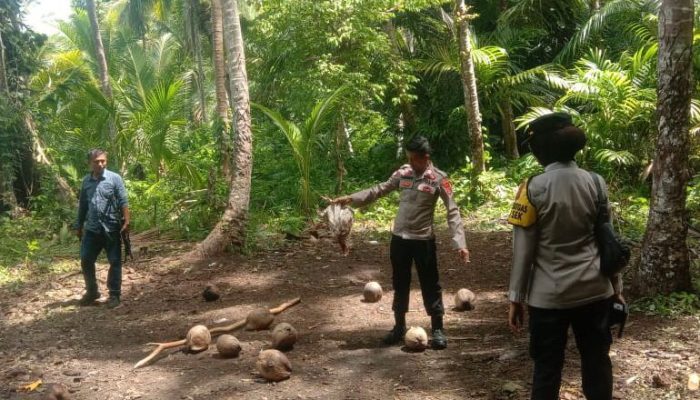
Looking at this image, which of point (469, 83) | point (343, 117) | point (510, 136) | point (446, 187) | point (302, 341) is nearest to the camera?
point (446, 187)

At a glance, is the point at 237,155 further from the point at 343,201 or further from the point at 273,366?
the point at 273,366

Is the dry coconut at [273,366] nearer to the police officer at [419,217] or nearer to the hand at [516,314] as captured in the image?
the police officer at [419,217]

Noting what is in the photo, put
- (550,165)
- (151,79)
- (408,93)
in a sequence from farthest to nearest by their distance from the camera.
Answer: (151,79) → (408,93) → (550,165)

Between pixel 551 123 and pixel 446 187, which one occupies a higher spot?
pixel 551 123

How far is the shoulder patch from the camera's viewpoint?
2.89 meters

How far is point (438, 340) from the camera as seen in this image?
483 centimetres

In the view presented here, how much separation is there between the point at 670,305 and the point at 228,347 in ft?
11.9

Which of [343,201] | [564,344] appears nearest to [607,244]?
[564,344]

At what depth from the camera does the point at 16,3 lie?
13.0m

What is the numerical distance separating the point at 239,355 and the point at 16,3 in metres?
11.6

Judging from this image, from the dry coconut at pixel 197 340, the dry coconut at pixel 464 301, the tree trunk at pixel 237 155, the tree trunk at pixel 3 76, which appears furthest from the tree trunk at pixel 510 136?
the tree trunk at pixel 3 76

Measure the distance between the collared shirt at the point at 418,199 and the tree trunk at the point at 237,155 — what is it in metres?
3.94

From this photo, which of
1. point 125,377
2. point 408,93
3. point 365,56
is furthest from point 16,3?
point 125,377

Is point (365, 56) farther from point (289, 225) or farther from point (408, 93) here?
point (289, 225)
